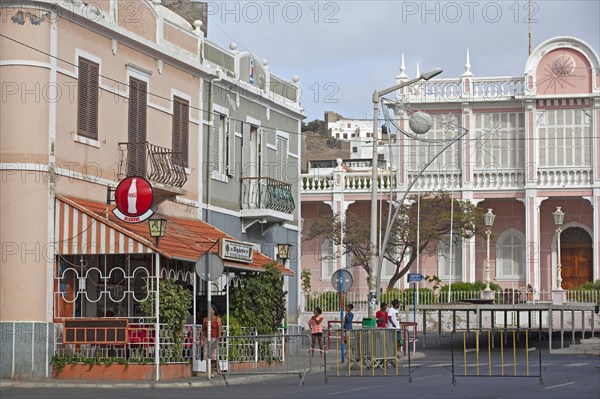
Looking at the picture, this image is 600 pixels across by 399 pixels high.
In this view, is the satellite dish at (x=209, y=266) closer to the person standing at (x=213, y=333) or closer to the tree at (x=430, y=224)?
the person standing at (x=213, y=333)

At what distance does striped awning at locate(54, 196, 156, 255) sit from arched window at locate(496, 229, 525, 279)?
125 ft

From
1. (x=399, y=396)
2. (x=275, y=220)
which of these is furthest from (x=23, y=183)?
(x=275, y=220)

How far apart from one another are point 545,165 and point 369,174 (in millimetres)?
8621

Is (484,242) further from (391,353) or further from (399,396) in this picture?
(399,396)

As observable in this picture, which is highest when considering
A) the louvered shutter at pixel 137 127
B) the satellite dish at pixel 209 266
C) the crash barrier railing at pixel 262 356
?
the louvered shutter at pixel 137 127

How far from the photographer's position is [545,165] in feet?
202

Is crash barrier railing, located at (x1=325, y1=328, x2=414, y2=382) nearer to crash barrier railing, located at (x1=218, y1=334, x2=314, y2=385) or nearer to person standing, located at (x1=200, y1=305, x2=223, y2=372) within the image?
crash barrier railing, located at (x1=218, y1=334, x2=314, y2=385)

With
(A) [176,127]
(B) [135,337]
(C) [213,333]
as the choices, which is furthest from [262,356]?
(A) [176,127]

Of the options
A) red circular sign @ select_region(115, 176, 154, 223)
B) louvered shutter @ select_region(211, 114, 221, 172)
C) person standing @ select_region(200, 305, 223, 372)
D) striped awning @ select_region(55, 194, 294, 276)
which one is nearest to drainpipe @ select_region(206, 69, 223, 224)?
louvered shutter @ select_region(211, 114, 221, 172)

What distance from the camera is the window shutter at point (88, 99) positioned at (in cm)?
2850

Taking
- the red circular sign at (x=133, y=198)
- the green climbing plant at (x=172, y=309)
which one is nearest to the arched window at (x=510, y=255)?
the green climbing plant at (x=172, y=309)

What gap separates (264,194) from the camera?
124ft

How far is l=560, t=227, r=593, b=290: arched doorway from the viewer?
204 feet

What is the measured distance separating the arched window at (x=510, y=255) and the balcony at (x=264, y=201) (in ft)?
86.8
